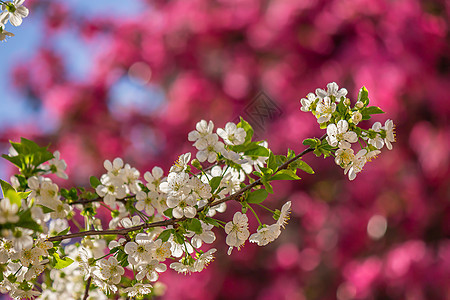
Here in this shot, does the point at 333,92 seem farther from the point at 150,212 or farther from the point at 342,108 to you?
the point at 150,212

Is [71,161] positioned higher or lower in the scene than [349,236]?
higher

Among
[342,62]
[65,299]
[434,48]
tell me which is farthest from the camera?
[342,62]

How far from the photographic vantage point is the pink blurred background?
1785 mm

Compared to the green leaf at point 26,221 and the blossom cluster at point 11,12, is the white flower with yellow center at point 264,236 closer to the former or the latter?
the green leaf at point 26,221

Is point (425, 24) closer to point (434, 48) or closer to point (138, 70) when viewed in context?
point (434, 48)

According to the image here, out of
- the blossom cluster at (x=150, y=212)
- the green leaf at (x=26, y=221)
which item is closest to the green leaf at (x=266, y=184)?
the blossom cluster at (x=150, y=212)

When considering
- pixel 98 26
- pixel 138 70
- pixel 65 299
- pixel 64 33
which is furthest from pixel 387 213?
pixel 64 33

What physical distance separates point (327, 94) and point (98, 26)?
238cm

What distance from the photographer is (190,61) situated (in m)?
2.39

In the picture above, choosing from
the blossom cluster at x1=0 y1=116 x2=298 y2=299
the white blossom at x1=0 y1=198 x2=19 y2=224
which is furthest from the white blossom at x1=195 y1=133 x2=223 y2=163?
the white blossom at x1=0 y1=198 x2=19 y2=224

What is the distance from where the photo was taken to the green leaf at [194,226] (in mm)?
457

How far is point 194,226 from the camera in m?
0.46

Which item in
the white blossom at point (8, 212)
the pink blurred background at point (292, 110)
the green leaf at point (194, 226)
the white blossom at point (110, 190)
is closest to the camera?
the white blossom at point (8, 212)

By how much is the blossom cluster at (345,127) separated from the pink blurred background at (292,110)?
1.25 meters
